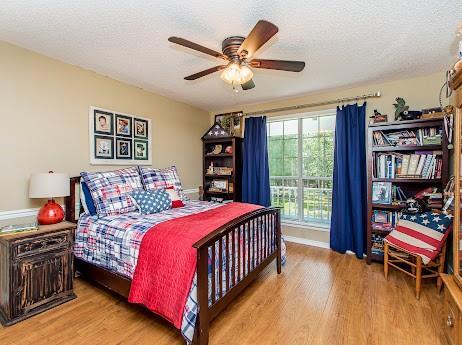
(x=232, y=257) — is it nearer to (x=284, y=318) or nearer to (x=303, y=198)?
(x=284, y=318)

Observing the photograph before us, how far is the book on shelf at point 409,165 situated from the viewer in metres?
2.63

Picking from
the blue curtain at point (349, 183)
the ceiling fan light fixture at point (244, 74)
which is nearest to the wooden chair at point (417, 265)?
the blue curtain at point (349, 183)

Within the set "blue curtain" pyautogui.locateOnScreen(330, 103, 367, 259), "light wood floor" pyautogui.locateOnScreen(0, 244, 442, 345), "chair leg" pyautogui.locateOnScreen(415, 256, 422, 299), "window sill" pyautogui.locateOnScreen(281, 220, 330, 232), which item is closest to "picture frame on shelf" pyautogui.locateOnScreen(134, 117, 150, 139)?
"light wood floor" pyautogui.locateOnScreen(0, 244, 442, 345)

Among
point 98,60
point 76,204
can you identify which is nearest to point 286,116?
point 98,60

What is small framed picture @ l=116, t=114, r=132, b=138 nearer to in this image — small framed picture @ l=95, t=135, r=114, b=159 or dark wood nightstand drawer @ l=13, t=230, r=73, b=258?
small framed picture @ l=95, t=135, r=114, b=159

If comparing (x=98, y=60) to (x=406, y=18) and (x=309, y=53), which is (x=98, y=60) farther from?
(x=406, y=18)

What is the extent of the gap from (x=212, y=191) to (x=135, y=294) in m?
2.57

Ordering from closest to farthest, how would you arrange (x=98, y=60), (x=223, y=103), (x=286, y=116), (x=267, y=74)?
(x=98, y=60)
(x=267, y=74)
(x=286, y=116)
(x=223, y=103)

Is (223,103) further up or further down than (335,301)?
further up

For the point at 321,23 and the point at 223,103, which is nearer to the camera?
the point at 321,23

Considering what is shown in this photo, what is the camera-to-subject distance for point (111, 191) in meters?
2.54

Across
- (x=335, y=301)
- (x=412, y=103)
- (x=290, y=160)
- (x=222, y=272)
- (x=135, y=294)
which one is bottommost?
(x=335, y=301)

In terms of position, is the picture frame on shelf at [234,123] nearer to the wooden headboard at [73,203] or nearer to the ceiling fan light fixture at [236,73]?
the ceiling fan light fixture at [236,73]

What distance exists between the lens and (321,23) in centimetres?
184
